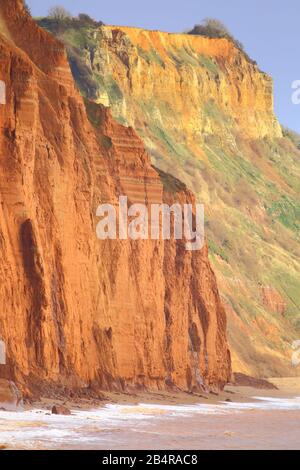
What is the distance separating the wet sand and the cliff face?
39.2 m

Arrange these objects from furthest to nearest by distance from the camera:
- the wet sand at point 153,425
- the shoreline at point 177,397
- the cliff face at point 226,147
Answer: the cliff face at point 226,147 → the shoreline at point 177,397 → the wet sand at point 153,425

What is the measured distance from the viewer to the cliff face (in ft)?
338

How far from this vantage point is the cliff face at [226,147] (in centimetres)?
10300

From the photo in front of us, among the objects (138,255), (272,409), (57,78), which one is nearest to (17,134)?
(57,78)

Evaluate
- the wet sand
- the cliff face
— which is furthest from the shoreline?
the cliff face

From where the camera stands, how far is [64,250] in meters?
46.5

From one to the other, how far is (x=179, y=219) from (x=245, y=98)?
254 feet

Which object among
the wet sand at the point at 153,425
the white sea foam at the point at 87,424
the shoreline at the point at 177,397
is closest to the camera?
the white sea foam at the point at 87,424

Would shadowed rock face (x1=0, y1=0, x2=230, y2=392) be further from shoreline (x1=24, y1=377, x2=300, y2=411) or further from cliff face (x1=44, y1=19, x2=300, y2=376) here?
cliff face (x1=44, y1=19, x2=300, y2=376)

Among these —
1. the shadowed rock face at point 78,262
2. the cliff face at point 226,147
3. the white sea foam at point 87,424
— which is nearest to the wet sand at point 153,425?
the white sea foam at point 87,424

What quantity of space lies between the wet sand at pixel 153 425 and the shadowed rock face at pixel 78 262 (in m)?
1.80

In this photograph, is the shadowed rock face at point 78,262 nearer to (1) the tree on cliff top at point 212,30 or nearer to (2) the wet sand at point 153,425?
(2) the wet sand at point 153,425

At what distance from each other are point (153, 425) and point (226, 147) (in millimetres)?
95409

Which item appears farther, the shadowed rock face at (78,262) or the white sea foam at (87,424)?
the shadowed rock face at (78,262)
